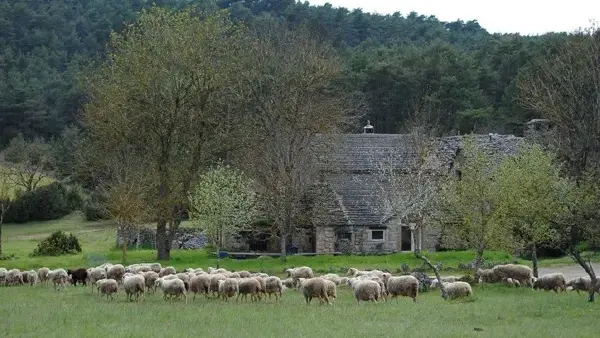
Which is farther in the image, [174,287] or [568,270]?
[568,270]

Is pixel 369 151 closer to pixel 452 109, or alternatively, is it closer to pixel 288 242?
pixel 288 242

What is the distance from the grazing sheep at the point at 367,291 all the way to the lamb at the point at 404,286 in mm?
1372

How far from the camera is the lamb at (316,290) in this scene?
31141 mm

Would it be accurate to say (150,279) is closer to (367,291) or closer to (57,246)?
(367,291)

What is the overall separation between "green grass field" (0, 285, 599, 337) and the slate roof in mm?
23956

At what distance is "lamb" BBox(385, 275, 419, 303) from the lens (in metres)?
32.5

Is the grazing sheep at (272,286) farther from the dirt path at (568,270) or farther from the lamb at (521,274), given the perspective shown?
the dirt path at (568,270)

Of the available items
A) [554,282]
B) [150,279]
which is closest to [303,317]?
[150,279]

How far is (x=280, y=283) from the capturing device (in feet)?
110

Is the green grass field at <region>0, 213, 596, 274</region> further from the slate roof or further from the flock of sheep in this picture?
the flock of sheep

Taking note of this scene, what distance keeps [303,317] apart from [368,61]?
7843 cm

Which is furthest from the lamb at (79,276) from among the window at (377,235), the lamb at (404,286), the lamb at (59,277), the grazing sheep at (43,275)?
the window at (377,235)

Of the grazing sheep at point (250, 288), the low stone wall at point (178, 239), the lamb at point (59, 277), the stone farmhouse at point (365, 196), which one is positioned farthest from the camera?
the low stone wall at point (178, 239)

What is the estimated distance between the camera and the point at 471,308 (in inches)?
1108
